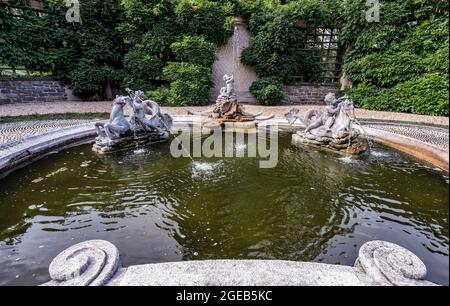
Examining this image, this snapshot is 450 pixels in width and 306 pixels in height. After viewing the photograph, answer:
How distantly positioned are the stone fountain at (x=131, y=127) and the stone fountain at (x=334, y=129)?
3682 millimetres

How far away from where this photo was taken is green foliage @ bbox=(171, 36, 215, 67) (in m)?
11.9

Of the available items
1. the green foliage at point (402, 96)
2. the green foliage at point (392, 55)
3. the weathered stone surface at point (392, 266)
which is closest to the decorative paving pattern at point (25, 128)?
the weathered stone surface at point (392, 266)

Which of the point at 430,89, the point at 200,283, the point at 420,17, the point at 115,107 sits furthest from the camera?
the point at 420,17

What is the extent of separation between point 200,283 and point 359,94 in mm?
12437

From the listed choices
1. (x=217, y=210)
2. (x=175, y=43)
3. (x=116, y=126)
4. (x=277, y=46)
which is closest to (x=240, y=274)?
(x=217, y=210)

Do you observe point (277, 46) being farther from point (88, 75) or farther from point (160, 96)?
point (88, 75)

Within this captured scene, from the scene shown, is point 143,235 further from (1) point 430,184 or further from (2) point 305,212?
(1) point 430,184

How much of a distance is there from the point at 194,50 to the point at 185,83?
5.70 ft

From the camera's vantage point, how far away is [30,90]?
36.6ft

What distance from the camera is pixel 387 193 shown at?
12.6 feet

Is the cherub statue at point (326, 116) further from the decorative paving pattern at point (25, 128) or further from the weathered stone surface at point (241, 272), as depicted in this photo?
the decorative paving pattern at point (25, 128)

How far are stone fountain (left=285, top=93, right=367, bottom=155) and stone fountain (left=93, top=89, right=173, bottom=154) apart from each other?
12.1 ft

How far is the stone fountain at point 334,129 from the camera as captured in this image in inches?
229
